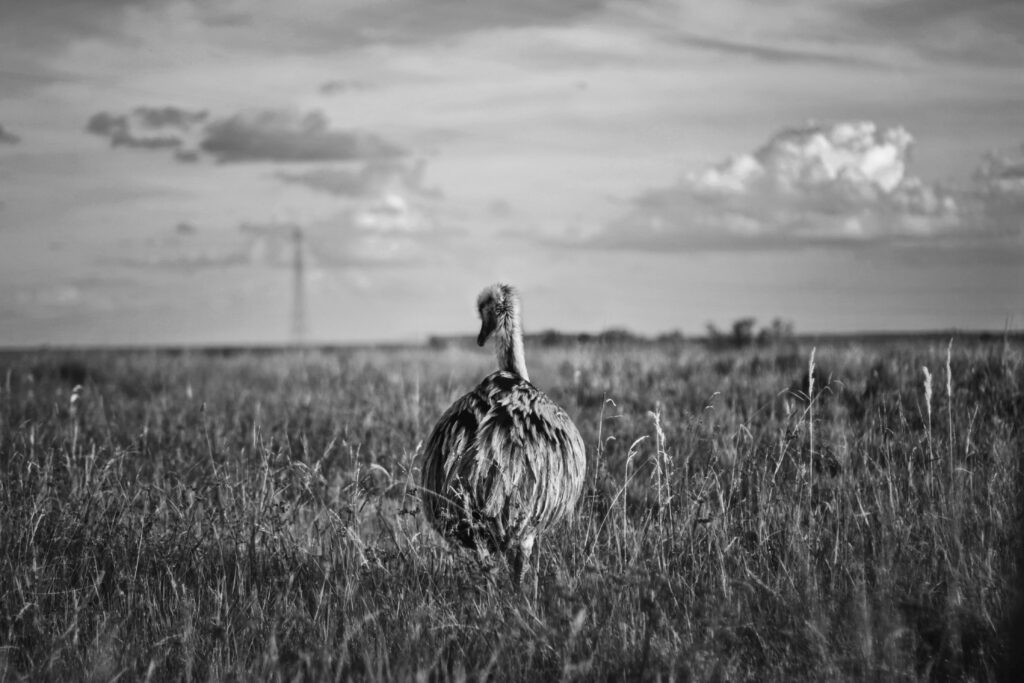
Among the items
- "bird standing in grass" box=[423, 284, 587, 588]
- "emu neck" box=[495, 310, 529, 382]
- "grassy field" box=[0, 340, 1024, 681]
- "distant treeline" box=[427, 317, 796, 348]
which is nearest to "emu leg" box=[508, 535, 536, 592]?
"bird standing in grass" box=[423, 284, 587, 588]

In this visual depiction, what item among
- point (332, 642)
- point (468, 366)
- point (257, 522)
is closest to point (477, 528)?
point (332, 642)

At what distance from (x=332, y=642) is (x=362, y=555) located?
82cm

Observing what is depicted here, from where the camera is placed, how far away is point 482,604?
4863 millimetres

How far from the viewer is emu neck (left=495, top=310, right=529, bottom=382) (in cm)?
634

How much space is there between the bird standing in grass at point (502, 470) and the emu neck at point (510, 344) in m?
0.53

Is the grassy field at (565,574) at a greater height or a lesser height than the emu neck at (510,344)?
lesser

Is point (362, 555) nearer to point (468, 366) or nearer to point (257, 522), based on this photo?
point (257, 522)

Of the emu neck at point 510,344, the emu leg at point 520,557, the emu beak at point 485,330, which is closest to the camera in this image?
the emu leg at point 520,557

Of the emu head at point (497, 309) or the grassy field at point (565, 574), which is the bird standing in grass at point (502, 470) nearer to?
the grassy field at point (565, 574)

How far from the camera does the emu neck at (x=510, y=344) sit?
6336mm

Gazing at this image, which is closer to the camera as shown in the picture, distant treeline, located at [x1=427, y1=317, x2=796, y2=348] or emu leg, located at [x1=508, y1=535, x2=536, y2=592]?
emu leg, located at [x1=508, y1=535, x2=536, y2=592]

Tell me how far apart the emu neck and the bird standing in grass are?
528 millimetres

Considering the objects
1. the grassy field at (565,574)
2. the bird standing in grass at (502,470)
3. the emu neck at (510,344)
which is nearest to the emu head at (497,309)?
the emu neck at (510,344)

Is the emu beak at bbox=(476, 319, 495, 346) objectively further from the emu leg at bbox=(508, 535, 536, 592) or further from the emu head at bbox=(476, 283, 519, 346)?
the emu leg at bbox=(508, 535, 536, 592)
